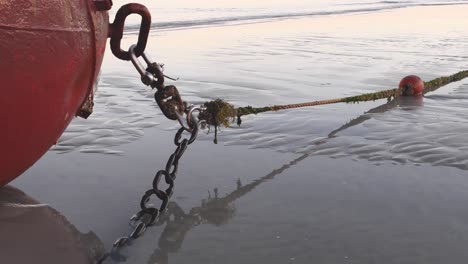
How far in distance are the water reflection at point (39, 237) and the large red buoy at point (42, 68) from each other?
0.64 feet

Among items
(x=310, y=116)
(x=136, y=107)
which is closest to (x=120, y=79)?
(x=136, y=107)

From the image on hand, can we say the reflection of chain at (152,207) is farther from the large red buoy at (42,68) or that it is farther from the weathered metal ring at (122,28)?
the large red buoy at (42,68)

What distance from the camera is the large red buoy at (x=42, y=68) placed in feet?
7.27

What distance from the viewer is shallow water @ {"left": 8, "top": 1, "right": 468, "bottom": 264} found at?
2.38 m

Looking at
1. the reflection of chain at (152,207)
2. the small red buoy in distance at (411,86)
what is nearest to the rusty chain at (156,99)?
the reflection of chain at (152,207)

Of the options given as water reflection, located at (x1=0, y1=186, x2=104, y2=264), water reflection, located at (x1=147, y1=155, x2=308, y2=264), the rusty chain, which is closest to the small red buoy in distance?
water reflection, located at (x1=147, y1=155, x2=308, y2=264)

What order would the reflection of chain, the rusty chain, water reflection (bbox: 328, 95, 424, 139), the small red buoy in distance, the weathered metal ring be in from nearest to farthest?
the reflection of chain
the rusty chain
the weathered metal ring
water reflection (bbox: 328, 95, 424, 139)
the small red buoy in distance

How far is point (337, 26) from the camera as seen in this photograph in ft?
50.9

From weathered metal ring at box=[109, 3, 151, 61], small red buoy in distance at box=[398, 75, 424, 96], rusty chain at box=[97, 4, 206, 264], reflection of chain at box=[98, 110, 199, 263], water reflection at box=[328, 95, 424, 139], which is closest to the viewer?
reflection of chain at box=[98, 110, 199, 263]

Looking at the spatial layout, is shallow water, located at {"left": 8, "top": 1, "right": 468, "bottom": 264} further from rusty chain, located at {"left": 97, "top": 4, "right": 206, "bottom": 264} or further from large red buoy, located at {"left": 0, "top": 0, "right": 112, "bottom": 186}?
large red buoy, located at {"left": 0, "top": 0, "right": 112, "bottom": 186}

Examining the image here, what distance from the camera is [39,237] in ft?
8.14

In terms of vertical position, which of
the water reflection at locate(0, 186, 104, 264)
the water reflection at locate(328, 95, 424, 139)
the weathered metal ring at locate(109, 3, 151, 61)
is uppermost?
the weathered metal ring at locate(109, 3, 151, 61)

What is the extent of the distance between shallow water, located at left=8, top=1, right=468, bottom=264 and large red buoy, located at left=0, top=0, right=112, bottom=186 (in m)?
0.46

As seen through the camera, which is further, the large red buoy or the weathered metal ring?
the weathered metal ring
